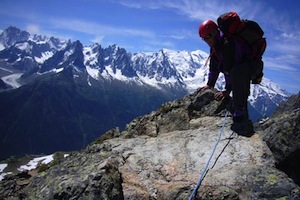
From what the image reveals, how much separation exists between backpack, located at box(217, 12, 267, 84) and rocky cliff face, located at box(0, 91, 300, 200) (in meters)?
2.92

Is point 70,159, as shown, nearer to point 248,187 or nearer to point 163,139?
point 163,139

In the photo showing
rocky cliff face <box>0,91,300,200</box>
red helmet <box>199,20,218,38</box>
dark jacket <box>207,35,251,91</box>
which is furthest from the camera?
red helmet <box>199,20,218,38</box>

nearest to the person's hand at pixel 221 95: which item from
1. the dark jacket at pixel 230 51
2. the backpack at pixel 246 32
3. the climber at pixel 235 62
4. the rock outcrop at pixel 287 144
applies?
the dark jacket at pixel 230 51

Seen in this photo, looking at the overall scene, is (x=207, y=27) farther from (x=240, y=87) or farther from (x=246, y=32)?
(x=240, y=87)

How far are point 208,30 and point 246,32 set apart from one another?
1581 millimetres

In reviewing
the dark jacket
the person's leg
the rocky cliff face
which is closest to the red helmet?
the dark jacket

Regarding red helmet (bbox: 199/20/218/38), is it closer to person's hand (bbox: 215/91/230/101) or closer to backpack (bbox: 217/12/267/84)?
backpack (bbox: 217/12/267/84)

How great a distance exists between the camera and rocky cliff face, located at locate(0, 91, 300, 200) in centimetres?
880

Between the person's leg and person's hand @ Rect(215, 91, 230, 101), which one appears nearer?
the person's leg

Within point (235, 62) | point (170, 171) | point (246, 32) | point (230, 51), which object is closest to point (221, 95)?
point (235, 62)

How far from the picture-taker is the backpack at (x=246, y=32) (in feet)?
37.7

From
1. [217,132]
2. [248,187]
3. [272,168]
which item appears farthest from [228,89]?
[248,187]

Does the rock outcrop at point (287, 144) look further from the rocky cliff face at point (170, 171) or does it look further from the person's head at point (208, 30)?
the person's head at point (208, 30)

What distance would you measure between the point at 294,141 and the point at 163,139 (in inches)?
204
